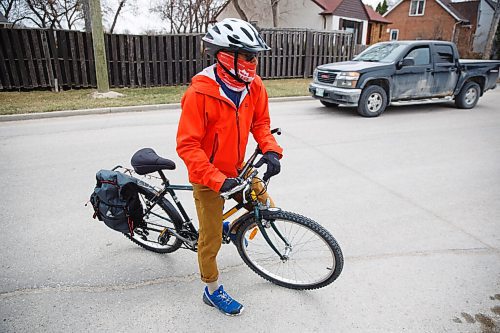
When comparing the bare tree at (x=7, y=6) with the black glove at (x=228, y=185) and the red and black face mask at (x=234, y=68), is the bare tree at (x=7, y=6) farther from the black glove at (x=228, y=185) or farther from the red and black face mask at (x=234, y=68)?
the black glove at (x=228, y=185)

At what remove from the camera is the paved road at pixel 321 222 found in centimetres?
261

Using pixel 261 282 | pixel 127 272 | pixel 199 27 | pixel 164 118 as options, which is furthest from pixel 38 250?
pixel 199 27

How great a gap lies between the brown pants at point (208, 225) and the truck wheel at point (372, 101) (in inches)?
296

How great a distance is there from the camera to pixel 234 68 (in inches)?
87.7

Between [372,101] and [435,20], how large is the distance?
37.3 meters

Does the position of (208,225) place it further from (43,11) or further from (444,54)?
(43,11)

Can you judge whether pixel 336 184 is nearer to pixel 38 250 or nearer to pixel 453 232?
pixel 453 232

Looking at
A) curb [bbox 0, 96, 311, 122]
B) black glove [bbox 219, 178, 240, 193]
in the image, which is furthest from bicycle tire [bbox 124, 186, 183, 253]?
curb [bbox 0, 96, 311, 122]

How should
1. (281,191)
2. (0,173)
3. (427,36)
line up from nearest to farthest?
1. (281,191)
2. (0,173)
3. (427,36)

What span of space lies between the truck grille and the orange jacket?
7.41 m

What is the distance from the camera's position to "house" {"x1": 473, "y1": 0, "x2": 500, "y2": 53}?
37.4 metres

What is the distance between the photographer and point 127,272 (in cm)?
309

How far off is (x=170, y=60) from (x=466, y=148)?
10535 mm

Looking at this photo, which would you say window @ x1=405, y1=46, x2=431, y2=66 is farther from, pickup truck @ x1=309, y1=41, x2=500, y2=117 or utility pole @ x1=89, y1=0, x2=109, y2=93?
utility pole @ x1=89, y1=0, x2=109, y2=93
